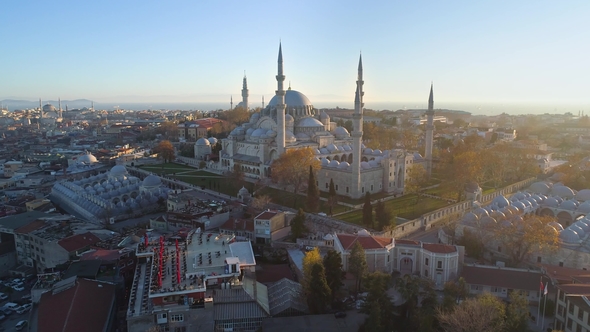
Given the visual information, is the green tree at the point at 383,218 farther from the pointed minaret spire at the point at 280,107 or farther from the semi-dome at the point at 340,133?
the semi-dome at the point at 340,133

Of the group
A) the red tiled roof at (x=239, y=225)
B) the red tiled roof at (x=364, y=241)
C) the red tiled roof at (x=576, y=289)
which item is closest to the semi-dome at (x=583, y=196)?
the red tiled roof at (x=576, y=289)

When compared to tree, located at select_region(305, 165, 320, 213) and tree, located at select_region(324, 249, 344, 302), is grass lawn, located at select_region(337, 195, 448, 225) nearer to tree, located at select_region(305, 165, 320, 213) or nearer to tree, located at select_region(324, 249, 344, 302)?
A: tree, located at select_region(305, 165, 320, 213)

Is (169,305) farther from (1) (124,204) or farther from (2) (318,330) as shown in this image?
(1) (124,204)

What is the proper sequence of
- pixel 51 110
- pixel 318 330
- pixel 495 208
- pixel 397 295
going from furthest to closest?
pixel 51 110, pixel 495 208, pixel 397 295, pixel 318 330

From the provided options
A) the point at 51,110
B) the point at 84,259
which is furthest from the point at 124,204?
the point at 51,110

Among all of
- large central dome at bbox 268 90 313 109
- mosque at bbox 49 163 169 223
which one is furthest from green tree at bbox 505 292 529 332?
large central dome at bbox 268 90 313 109
